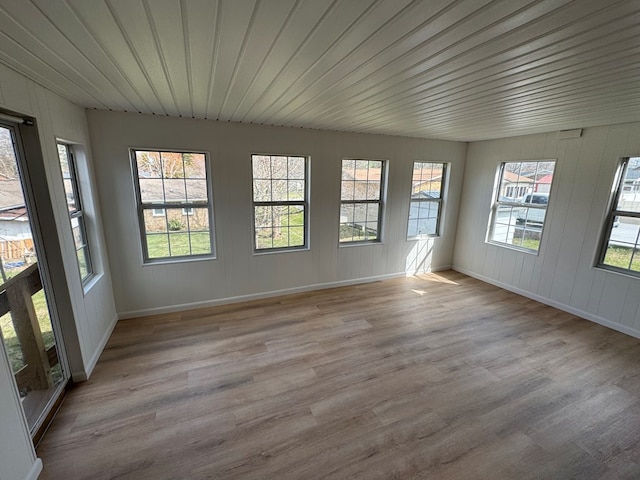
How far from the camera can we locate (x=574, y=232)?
353cm

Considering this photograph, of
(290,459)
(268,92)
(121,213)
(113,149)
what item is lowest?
(290,459)

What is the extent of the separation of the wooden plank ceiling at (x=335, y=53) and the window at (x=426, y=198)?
2.12 metres

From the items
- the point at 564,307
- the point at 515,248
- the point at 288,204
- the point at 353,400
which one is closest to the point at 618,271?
the point at 564,307

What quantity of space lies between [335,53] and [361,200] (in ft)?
9.72

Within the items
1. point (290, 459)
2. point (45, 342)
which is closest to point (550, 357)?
point (290, 459)

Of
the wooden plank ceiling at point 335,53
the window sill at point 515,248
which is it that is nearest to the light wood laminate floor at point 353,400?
the window sill at point 515,248

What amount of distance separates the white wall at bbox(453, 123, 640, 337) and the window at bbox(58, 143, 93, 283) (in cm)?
546

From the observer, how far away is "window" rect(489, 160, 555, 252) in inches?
153

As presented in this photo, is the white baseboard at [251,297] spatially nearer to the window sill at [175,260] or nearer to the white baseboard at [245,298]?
the white baseboard at [245,298]

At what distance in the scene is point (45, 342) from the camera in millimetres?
2078

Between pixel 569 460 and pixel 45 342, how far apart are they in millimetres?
3726

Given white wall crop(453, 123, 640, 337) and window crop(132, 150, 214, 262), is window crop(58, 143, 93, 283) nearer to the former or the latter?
window crop(132, 150, 214, 262)

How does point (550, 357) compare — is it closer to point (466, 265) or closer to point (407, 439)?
point (407, 439)

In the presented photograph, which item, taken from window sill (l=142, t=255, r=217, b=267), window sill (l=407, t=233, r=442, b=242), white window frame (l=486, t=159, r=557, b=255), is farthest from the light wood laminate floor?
window sill (l=407, t=233, r=442, b=242)
